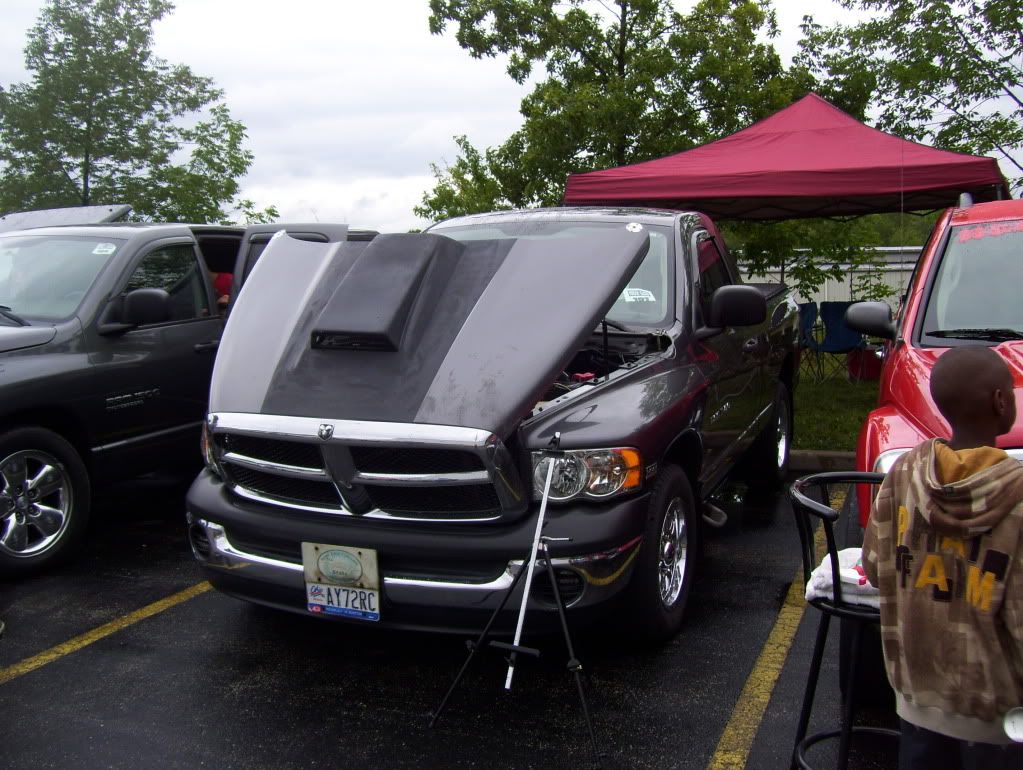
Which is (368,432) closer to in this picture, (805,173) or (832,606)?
(832,606)

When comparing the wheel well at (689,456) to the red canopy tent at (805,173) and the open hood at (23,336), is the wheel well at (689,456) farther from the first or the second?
the red canopy tent at (805,173)

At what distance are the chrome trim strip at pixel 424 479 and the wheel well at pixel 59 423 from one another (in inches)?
99.2

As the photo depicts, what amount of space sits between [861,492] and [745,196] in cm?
616

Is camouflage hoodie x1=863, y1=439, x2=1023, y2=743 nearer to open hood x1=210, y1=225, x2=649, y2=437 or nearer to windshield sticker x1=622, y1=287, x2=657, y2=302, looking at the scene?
open hood x1=210, y1=225, x2=649, y2=437

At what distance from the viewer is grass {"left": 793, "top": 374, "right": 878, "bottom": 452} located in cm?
791

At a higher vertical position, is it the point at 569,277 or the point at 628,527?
the point at 569,277

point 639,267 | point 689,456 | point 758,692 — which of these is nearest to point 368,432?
point 689,456

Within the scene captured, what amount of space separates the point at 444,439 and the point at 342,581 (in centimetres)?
69

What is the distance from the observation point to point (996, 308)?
3994 mm

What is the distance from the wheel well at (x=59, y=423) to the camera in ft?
16.3

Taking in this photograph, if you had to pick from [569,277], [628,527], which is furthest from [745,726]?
[569,277]

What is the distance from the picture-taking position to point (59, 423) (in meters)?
5.23

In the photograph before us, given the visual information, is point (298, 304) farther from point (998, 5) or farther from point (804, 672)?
point (998, 5)

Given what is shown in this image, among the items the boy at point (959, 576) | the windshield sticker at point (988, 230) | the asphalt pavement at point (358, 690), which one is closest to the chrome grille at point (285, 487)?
the asphalt pavement at point (358, 690)
